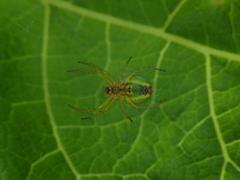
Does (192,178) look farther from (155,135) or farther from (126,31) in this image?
(126,31)

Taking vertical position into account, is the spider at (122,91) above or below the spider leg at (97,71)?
below

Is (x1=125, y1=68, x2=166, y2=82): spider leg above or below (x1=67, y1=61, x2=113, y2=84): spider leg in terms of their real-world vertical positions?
below

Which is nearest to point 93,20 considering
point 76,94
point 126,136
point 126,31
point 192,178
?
point 126,31

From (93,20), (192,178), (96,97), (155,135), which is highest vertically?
(93,20)

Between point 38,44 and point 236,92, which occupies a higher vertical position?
point 38,44
